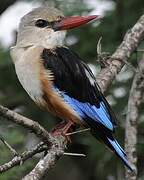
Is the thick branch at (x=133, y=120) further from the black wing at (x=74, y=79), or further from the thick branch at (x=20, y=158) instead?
the thick branch at (x=20, y=158)

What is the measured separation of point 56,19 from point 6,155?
103 cm

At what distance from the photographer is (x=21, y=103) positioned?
5.57 m

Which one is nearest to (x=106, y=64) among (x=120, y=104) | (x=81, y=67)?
(x=81, y=67)

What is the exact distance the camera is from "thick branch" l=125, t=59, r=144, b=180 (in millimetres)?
3867

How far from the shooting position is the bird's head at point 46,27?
4.53m

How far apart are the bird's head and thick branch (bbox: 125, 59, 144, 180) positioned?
60cm

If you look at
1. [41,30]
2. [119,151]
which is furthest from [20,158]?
[41,30]

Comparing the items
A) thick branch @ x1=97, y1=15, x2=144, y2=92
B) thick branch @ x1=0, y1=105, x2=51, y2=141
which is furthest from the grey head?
thick branch @ x1=0, y1=105, x2=51, y2=141

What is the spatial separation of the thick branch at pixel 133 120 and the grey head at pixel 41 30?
644 mm

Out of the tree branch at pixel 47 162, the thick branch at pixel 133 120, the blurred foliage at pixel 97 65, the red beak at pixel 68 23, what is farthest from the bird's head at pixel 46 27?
the tree branch at pixel 47 162

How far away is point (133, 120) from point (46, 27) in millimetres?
1075

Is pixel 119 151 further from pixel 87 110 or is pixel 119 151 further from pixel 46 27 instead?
pixel 46 27

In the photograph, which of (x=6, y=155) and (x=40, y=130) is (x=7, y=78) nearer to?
(x=6, y=155)

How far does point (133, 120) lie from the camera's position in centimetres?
397
